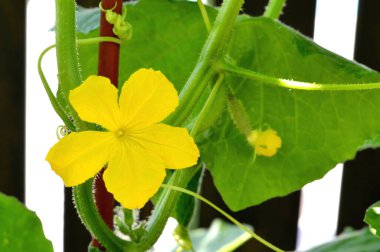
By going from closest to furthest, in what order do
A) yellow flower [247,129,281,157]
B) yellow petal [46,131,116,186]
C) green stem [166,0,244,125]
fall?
yellow petal [46,131,116,186] < green stem [166,0,244,125] < yellow flower [247,129,281,157]

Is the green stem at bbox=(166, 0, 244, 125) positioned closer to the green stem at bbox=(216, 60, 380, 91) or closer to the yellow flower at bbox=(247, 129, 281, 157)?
the green stem at bbox=(216, 60, 380, 91)

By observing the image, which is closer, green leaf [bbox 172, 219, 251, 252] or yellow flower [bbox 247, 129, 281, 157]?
yellow flower [bbox 247, 129, 281, 157]

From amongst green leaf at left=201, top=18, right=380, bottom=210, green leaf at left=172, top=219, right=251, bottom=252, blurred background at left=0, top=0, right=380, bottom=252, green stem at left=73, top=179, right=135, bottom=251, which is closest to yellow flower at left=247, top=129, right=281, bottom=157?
green leaf at left=201, top=18, right=380, bottom=210

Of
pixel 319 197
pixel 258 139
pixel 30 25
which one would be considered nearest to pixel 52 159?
pixel 258 139

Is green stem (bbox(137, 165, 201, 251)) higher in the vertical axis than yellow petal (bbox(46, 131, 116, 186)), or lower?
lower

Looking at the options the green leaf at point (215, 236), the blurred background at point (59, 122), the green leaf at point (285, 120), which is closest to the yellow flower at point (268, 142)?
the green leaf at point (285, 120)

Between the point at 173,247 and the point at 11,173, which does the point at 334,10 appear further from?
the point at 11,173

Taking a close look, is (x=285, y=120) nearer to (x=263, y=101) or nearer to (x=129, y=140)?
(x=263, y=101)
